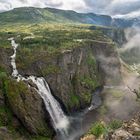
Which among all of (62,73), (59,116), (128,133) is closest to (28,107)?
(59,116)

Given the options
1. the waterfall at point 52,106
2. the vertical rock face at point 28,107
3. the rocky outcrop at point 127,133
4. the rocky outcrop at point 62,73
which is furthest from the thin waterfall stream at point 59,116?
the rocky outcrop at point 127,133

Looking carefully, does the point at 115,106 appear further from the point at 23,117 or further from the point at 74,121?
the point at 23,117

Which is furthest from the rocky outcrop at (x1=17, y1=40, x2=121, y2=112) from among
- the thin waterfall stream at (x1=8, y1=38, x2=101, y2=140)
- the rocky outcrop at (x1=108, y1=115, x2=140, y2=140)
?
the rocky outcrop at (x1=108, y1=115, x2=140, y2=140)

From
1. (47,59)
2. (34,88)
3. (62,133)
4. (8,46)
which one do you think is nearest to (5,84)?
(34,88)

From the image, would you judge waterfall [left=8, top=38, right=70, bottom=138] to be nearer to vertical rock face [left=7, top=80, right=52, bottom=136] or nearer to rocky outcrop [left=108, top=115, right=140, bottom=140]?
vertical rock face [left=7, top=80, right=52, bottom=136]

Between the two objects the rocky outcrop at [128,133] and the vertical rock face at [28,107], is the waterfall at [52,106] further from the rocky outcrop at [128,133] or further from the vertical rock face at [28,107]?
the rocky outcrop at [128,133]
